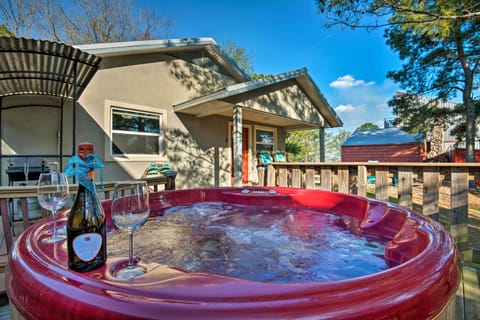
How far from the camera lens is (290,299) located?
52 centimetres

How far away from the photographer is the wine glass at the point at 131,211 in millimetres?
832

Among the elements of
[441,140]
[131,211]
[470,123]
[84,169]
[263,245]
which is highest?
[470,123]

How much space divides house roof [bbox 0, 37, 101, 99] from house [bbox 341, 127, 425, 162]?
15073 millimetres

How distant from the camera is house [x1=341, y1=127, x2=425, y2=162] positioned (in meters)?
14.2

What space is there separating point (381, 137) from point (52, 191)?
57.5ft

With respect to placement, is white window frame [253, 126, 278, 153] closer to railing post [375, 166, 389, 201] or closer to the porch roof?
the porch roof

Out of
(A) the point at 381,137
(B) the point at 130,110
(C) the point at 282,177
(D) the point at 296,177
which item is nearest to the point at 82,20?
(B) the point at 130,110

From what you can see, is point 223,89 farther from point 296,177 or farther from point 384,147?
point 384,147

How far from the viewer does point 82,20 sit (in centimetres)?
1070

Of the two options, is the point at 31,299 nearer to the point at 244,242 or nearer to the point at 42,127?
the point at 244,242

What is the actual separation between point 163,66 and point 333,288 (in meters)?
6.32

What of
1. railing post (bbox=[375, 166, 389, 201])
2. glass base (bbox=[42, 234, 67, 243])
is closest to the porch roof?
railing post (bbox=[375, 166, 389, 201])

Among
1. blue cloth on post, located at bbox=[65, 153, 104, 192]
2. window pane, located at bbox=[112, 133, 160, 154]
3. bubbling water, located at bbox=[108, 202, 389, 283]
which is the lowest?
bubbling water, located at bbox=[108, 202, 389, 283]

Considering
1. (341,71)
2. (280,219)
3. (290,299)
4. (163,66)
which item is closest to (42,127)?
(163,66)
